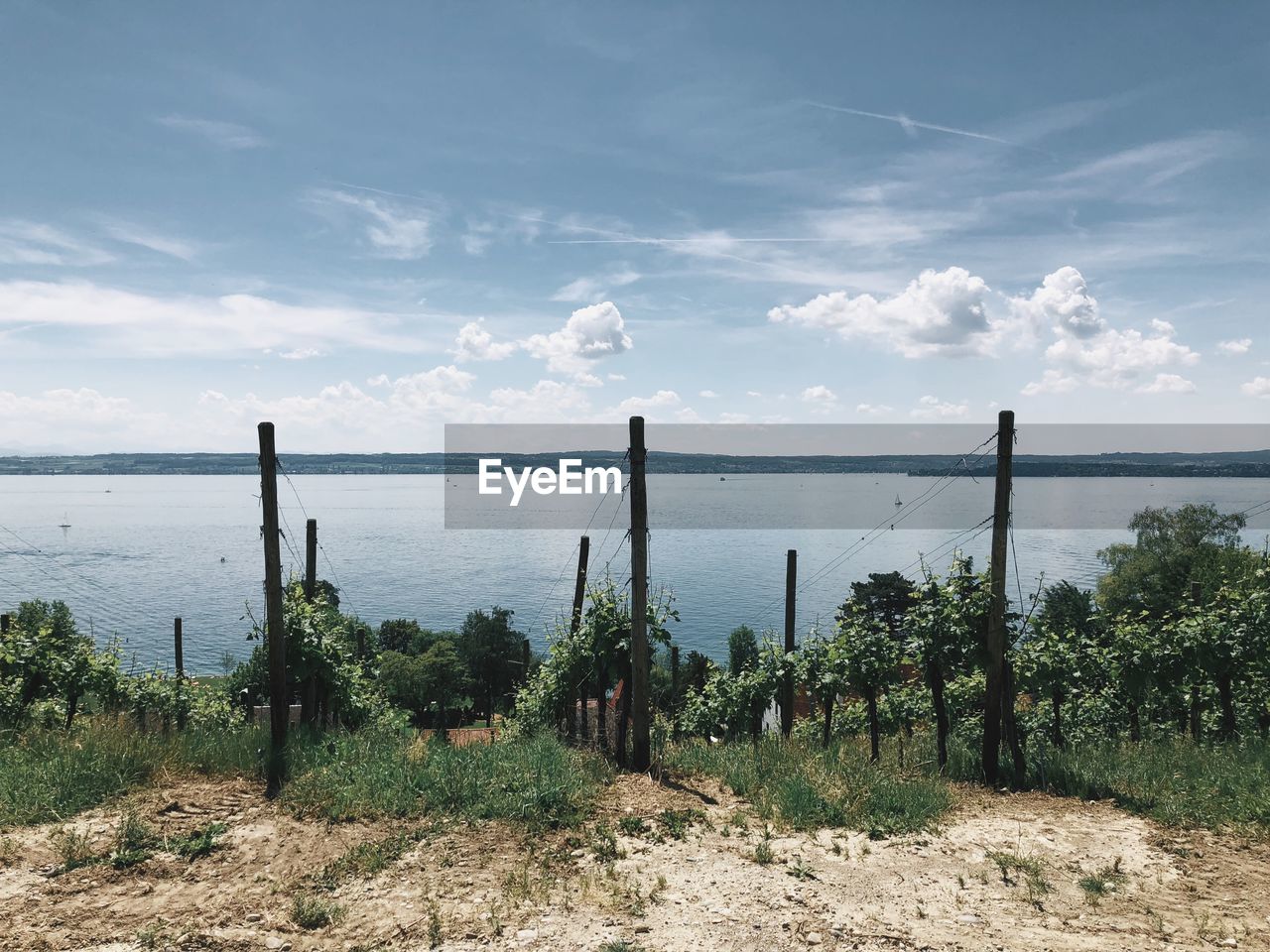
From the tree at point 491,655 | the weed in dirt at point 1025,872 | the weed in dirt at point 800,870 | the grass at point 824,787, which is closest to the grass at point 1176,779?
the grass at point 824,787

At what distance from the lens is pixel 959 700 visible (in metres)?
15.7

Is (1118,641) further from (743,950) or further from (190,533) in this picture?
(190,533)

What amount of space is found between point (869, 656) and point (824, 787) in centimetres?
415

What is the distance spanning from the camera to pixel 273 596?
9133 mm

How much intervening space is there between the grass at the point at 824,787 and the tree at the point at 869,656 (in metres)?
1.77

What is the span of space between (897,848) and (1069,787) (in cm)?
353

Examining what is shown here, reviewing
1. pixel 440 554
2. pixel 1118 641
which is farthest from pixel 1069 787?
pixel 440 554

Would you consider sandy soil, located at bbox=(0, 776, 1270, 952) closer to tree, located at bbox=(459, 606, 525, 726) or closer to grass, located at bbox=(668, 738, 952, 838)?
grass, located at bbox=(668, 738, 952, 838)

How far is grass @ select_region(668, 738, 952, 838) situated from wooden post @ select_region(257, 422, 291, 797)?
5308mm

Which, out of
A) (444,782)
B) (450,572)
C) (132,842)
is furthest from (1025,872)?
(450,572)

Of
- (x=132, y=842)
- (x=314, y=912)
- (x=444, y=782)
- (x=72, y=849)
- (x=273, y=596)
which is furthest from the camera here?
(x=273, y=596)

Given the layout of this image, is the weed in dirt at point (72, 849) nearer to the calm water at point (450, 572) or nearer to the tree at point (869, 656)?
the tree at point (869, 656)

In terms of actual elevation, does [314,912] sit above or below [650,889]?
above

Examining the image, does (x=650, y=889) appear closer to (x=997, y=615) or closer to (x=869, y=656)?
(x=997, y=615)
